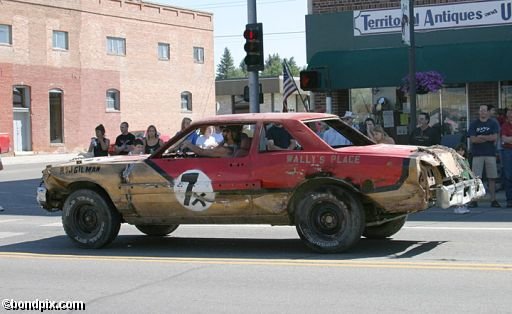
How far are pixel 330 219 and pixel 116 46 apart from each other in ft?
138

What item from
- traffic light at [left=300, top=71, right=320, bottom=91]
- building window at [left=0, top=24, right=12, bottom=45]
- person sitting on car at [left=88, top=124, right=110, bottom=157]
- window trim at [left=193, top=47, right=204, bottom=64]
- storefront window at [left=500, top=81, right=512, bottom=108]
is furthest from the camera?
window trim at [left=193, top=47, right=204, bottom=64]

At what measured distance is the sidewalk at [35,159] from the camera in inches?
1551

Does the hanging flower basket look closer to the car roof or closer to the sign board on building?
the sign board on building

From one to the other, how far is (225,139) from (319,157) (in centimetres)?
136

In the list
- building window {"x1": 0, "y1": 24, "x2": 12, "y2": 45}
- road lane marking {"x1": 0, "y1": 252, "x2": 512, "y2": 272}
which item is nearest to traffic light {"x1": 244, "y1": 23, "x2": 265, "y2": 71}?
road lane marking {"x1": 0, "y1": 252, "x2": 512, "y2": 272}

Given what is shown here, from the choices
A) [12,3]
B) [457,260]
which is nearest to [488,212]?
[457,260]

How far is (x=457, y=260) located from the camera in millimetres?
8609

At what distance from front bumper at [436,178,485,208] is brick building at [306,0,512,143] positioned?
9.34m

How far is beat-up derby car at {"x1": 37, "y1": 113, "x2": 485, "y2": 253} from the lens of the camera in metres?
8.95

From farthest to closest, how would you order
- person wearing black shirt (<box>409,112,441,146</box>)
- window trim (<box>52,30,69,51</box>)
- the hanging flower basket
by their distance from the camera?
window trim (<box>52,30,69,51</box>)
the hanging flower basket
person wearing black shirt (<box>409,112,441,146</box>)

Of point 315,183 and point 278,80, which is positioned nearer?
point 315,183

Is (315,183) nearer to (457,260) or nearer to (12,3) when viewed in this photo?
(457,260)
